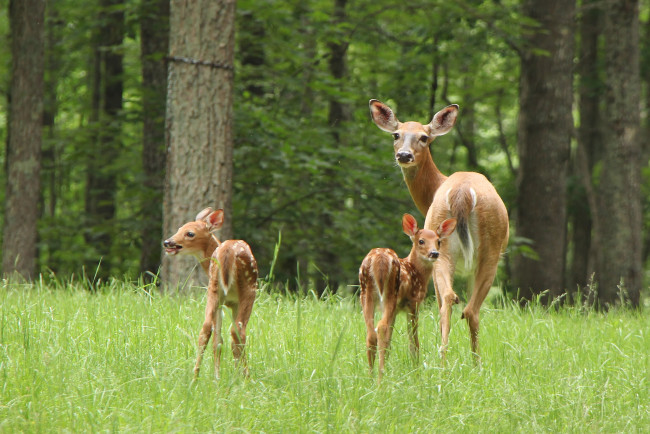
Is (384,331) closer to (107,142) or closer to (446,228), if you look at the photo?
(446,228)

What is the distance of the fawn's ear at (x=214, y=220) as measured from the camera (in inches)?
169

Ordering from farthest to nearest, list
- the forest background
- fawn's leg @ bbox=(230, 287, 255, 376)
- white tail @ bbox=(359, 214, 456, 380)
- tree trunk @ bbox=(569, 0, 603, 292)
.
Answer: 1. tree trunk @ bbox=(569, 0, 603, 292)
2. the forest background
3. white tail @ bbox=(359, 214, 456, 380)
4. fawn's leg @ bbox=(230, 287, 255, 376)

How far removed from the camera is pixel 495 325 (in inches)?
246

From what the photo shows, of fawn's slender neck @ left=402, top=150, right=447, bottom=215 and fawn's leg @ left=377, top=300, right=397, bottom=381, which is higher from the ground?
fawn's slender neck @ left=402, top=150, right=447, bottom=215

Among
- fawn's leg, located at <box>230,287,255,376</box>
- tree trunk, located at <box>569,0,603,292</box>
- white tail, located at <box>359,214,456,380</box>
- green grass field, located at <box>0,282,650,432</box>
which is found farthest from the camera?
tree trunk, located at <box>569,0,603,292</box>

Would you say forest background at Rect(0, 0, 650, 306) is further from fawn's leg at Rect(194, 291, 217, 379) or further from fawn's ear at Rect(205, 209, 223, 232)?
fawn's leg at Rect(194, 291, 217, 379)

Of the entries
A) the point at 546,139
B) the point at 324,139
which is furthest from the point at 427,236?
the point at 546,139

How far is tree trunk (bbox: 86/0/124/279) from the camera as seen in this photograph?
38.4ft

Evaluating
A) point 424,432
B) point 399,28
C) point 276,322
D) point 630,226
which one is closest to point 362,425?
point 424,432

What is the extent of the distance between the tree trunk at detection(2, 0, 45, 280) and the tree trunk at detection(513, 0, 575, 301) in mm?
6880

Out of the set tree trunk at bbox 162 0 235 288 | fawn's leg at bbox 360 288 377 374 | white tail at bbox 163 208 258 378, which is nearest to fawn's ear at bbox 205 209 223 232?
white tail at bbox 163 208 258 378

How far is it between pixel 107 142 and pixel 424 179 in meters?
8.48

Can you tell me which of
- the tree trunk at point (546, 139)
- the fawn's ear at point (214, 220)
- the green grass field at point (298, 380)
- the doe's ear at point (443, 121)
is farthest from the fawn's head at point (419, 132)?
the tree trunk at point (546, 139)

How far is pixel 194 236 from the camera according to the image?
13.9 ft
